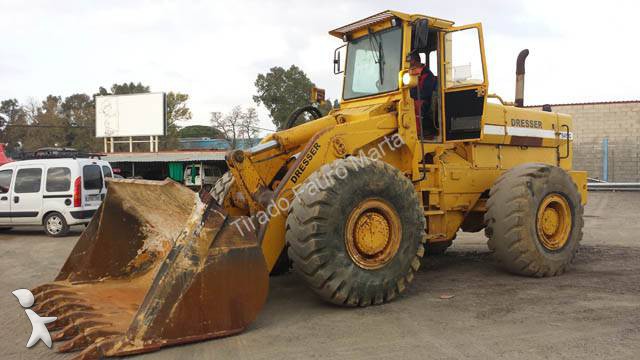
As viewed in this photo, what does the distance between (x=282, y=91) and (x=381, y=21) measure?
23.7 meters

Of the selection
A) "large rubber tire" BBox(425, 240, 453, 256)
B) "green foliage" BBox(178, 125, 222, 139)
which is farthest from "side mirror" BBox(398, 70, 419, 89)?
"green foliage" BBox(178, 125, 222, 139)

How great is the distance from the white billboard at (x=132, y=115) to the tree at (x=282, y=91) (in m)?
5.78

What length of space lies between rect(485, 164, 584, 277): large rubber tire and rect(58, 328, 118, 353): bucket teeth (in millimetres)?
4386

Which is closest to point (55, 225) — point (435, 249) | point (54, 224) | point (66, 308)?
point (54, 224)

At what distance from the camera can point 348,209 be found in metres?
5.02

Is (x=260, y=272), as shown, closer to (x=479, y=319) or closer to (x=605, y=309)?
(x=479, y=319)

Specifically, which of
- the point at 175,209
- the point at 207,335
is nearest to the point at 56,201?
the point at 175,209

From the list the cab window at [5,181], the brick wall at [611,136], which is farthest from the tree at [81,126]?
the brick wall at [611,136]

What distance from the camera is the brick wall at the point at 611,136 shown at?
20516mm

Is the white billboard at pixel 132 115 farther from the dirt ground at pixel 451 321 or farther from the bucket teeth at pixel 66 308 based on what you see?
the bucket teeth at pixel 66 308

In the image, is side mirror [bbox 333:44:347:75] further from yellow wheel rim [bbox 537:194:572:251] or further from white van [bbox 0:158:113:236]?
white van [bbox 0:158:113:236]

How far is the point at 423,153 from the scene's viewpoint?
637 cm

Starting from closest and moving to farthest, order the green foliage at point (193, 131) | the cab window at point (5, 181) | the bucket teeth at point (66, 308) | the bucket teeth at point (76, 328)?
the bucket teeth at point (76, 328), the bucket teeth at point (66, 308), the cab window at point (5, 181), the green foliage at point (193, 131)

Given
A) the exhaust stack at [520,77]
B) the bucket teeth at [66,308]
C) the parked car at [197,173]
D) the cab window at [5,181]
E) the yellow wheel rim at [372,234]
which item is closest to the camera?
the bucket teeth at [66,308]
